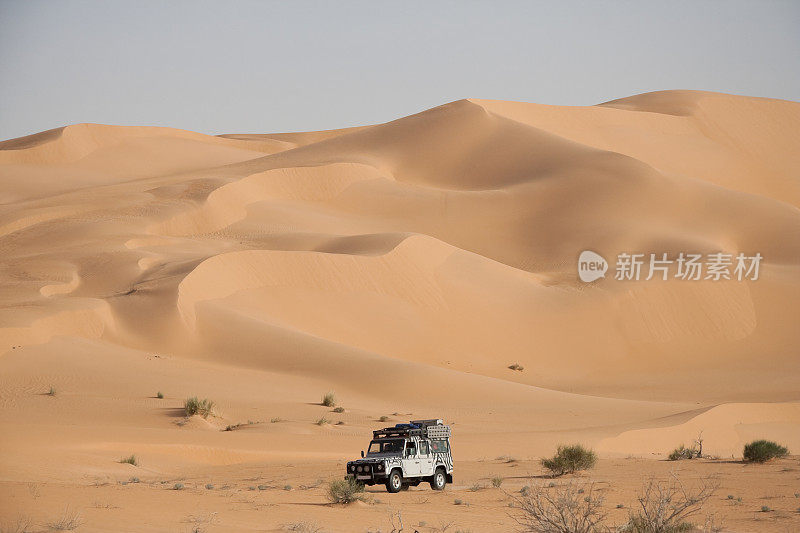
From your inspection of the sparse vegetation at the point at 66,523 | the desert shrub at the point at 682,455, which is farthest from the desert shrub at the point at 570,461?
the sparse vegetation at the point at 66,523

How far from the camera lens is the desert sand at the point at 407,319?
1772cm

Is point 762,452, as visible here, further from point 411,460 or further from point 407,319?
point 407,319

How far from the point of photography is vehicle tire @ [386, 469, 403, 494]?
1588 cm

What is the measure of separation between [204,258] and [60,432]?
65.7ft

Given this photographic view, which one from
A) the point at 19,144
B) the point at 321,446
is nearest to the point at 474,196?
the point at 321,446

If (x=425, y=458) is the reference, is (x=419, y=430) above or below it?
above

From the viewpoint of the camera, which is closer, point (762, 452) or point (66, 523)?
point (66, 523)

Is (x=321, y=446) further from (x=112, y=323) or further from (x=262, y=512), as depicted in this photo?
(x=112, y=323)
